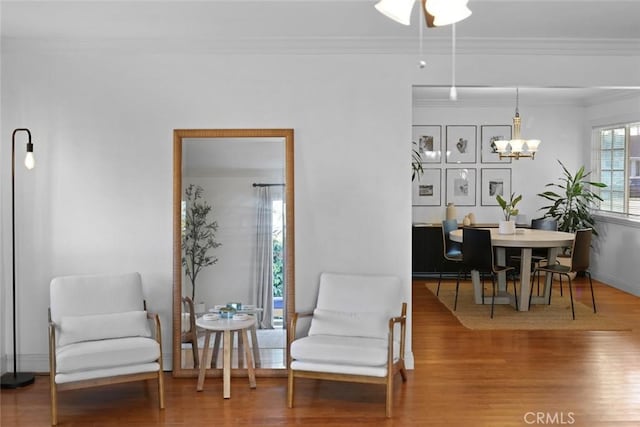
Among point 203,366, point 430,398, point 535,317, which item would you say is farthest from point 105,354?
point 535,317

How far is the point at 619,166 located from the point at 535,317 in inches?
127

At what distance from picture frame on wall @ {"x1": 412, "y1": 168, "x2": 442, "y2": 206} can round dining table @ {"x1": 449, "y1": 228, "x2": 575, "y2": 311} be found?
1.92 meters

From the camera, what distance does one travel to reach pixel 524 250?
7.46 metres

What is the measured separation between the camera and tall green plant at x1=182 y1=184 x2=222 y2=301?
5117 millimetres

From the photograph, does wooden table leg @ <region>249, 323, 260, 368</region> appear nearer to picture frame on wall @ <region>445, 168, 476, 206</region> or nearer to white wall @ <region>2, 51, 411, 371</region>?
white wall @ <region>2, 51, 411, 371</region>

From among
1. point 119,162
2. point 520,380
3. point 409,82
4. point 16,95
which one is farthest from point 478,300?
point 16,95

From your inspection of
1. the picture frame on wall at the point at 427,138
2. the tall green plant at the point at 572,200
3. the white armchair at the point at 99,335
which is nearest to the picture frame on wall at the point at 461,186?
the picture frame on wall at the point at 427,138

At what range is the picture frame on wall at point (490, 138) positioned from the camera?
396 inches

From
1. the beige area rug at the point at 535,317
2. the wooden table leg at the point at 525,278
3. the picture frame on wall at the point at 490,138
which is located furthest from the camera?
the picture frame on wall at the point at 490,138

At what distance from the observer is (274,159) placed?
16.9 ft

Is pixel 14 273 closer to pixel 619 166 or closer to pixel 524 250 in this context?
pixel 524 250

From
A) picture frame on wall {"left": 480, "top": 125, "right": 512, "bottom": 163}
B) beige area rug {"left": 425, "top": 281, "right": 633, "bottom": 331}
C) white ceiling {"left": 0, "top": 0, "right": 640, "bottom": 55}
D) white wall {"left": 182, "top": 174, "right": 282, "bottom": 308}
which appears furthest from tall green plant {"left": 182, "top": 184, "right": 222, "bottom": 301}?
picture frame on wall {"left": 480, "top": 125, "right": 512, "bottom": 163}

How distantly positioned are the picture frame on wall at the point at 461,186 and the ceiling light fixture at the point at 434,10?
784cm

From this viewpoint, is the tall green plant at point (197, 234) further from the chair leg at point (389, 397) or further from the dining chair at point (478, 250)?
the dining chair at point (478, 250)
